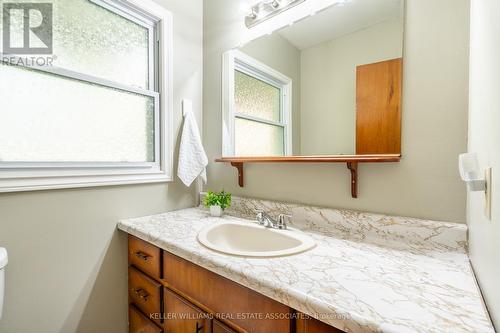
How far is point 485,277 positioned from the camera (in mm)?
561

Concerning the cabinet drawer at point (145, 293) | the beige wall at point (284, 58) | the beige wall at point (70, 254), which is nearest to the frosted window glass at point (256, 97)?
the beige wall at point (284, 58)

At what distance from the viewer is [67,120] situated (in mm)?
1156

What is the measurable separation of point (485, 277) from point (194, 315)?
0.88m

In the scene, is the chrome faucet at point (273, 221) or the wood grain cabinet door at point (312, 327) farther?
the chrome faucet at point (273, 221)

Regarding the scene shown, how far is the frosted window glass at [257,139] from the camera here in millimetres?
1302

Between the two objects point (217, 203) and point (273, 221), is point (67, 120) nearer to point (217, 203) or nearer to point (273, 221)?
point (217, 203)

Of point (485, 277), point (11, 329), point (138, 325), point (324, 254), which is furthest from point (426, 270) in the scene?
point (11, 329)

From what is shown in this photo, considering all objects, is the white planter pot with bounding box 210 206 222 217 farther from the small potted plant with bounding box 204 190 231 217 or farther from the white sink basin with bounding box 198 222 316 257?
the white sink basin with bounding box 198 222 316 257

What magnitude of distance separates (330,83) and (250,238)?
852 millimetres

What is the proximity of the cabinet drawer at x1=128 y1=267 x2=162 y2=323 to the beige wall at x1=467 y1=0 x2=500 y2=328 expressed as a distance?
1123 millimetres

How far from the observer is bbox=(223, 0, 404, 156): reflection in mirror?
958 millimetres

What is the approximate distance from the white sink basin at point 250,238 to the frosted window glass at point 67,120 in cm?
68

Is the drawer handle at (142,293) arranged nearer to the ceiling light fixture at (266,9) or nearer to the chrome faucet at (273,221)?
the chrome faucet at (273,221)

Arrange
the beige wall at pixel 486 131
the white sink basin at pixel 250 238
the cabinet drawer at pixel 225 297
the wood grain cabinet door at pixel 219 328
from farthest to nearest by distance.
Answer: the white sink basin at pixel 250 238 → the wood grain cabinet door at pixel 219 328 → the cabinet drawer at pixel 225 297 → the beige wall at pixel 486 131
